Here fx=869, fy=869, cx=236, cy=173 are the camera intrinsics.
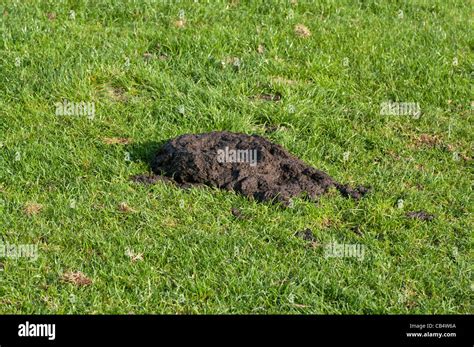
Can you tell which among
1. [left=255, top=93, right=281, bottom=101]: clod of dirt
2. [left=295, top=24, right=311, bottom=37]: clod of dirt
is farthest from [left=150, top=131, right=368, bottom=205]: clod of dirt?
[left=295, top=24, right=311, bottom=37]: clod of dirt

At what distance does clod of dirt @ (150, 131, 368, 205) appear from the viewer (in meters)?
7.65

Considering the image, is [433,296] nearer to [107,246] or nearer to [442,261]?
[442,261]

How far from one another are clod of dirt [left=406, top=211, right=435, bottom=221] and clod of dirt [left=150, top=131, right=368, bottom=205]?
1.59 ft

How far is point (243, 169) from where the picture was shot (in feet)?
25.4

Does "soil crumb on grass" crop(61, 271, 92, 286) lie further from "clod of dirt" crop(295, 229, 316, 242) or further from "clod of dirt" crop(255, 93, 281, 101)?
"clod of dirt" crop(255, 93, 281, 101)

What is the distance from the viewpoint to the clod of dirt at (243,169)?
765 cm

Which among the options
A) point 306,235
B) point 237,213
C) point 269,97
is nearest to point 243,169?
point 237,213

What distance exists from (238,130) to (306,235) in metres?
1.84

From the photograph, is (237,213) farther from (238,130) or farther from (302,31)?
(302,31)

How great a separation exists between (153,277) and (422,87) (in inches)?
183

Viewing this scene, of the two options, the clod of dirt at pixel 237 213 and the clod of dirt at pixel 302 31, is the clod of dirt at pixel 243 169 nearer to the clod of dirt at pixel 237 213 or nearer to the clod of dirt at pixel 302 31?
the clod of dirt at pixel 237 213

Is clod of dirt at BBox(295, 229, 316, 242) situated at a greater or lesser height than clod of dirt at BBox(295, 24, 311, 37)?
lesser

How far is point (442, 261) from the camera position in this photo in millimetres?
7008
